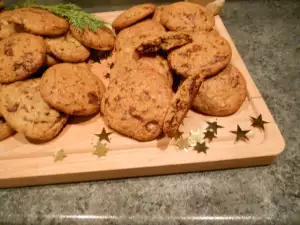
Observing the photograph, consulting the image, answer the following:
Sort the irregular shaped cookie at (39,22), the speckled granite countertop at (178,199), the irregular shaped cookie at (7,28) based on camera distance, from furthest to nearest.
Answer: the irregular shaped cookie at (7,28), the irregular shaped cookie at (39,22), the speckled granite countertop at (178,199)

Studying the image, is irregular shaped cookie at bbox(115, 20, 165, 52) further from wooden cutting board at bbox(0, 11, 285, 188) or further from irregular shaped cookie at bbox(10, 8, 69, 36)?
wooden cutting board at bbox(0, 11, 285, 188)

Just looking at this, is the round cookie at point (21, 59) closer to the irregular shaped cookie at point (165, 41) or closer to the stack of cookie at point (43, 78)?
the stack of cookie at point (43, 78)

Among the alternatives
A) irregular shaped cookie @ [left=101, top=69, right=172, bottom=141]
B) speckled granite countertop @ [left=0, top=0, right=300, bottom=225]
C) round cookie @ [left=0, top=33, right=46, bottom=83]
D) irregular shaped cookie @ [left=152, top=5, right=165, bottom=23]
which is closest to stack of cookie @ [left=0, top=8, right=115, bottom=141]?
round cookie @ [left=0, top=33, right=46, bottom=83]

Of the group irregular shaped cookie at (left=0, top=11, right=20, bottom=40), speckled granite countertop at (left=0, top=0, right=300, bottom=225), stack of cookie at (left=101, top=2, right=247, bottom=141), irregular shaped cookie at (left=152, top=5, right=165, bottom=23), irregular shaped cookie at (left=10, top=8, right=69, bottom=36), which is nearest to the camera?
speckled granite countertop at (left=0, top=0, right=300, bottom=225)

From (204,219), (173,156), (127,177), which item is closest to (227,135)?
(173,156)

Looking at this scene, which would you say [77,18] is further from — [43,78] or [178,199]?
Answer: [178,199]

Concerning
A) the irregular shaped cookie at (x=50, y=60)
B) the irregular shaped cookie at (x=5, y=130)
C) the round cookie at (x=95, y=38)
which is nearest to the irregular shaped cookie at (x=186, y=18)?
the round cookie at (x=95, y=38)

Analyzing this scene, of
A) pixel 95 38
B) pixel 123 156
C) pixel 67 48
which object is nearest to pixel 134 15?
pixel 95 38
